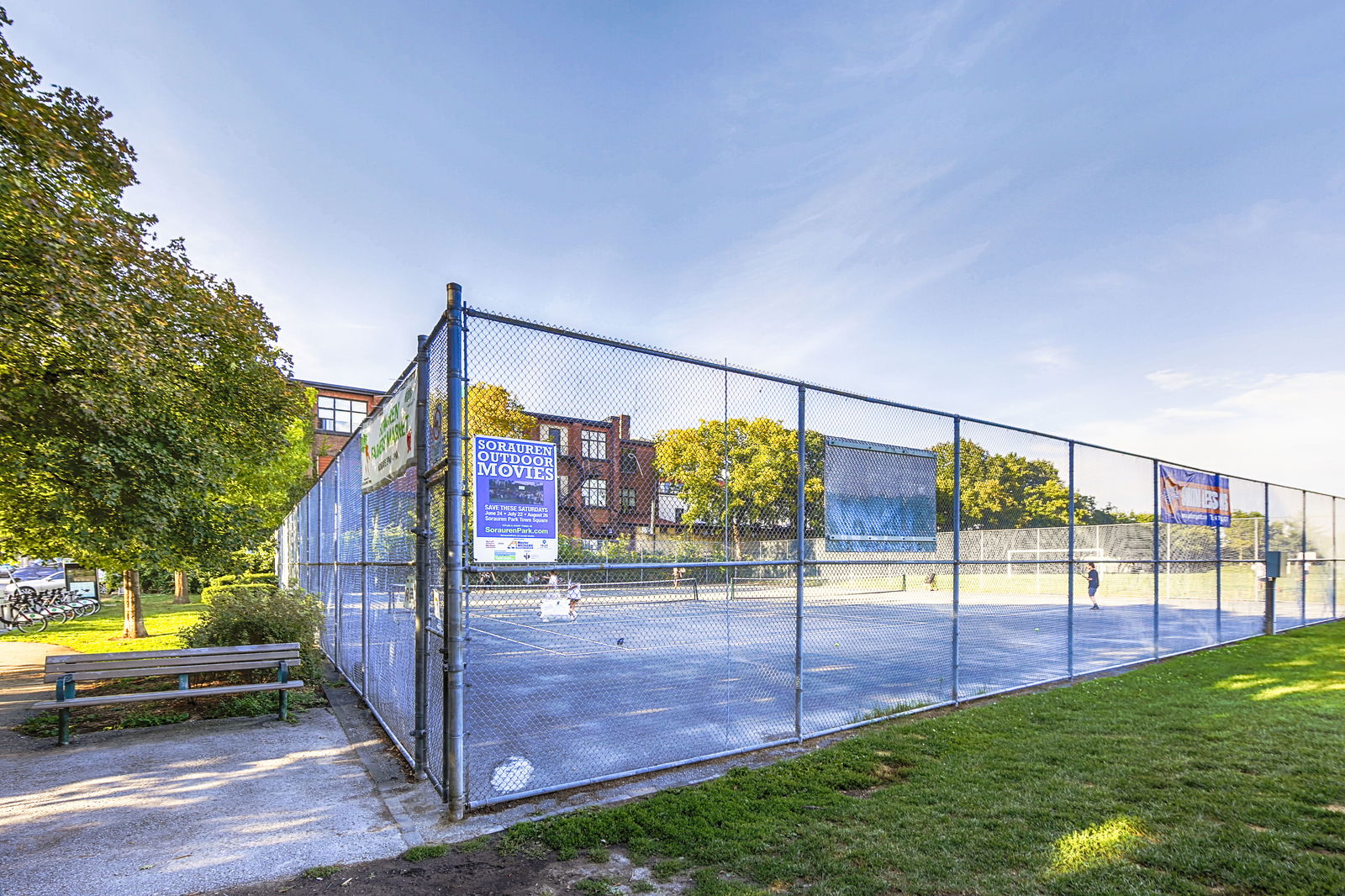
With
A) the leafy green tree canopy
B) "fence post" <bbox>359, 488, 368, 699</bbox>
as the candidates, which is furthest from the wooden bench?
the leafy green tree canopy

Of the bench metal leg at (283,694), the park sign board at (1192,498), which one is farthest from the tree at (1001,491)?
the bench metal leg at (283,694)

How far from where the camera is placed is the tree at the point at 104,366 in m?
6.07

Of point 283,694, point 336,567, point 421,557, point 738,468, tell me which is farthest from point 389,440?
point 336,567

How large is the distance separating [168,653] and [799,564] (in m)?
6.40

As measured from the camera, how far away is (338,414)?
5475 centimetres

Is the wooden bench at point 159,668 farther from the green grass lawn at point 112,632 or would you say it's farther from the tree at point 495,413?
the tree at point 495,413

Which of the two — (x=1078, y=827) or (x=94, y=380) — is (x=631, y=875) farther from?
(x=94, y=380)

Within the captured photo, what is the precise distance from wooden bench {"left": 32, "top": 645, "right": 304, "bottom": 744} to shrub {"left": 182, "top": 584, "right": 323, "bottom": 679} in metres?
1.06

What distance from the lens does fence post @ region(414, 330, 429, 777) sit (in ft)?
16.4

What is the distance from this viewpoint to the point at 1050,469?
33.0ft

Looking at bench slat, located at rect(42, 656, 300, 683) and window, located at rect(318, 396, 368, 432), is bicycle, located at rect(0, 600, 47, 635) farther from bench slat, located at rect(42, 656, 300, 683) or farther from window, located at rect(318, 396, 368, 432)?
window, located at rect(318, 396, 368, 432)

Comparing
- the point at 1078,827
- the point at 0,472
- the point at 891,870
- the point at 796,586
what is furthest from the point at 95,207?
the point at 1078,827

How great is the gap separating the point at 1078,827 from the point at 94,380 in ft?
30.4

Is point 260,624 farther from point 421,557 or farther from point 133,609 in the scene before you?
point 133,609
